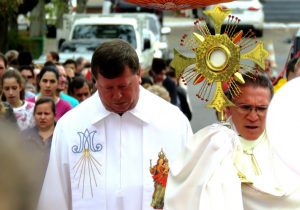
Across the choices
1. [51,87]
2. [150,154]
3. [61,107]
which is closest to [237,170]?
[150,154]

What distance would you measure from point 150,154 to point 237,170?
3.62 feet

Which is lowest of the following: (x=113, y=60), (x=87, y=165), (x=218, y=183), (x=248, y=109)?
(x=87, y=165)

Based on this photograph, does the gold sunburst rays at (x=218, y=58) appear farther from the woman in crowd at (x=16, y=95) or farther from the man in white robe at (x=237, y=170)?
the woman in crowd at (x=16, y=95)

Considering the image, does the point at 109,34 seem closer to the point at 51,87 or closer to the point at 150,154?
the point at 51,87

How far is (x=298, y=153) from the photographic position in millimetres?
4023

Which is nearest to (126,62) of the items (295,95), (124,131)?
(124,131)

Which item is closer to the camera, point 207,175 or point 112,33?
point 207,175

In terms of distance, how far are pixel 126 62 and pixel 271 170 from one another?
101 centimetres

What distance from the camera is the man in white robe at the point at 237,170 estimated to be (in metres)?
4.32

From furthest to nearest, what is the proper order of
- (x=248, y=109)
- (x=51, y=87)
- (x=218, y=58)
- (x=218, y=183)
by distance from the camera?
(x=51, y=87)
(x=248, y=109)
(x=218, y=58)
(x=218, y=183)

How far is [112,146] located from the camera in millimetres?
5566

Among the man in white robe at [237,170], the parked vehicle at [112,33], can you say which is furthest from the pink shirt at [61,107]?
the parked vehicle at [112,33]

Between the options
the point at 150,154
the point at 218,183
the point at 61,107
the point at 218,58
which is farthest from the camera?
the point at 61,107

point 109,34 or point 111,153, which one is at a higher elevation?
point 111,153
